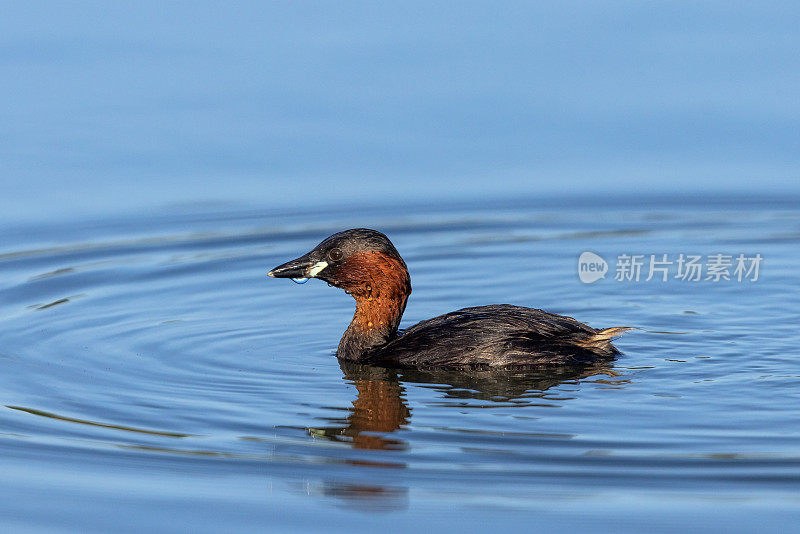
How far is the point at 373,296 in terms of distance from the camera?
10703 mm

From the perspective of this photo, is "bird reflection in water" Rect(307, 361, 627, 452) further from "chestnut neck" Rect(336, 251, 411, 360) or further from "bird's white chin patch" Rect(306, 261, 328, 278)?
"bird's white chin patch" Rect(306, 261, 328, 278)

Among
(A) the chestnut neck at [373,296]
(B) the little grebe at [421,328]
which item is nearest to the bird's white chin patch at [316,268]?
(B) the little grebe at [421,328]

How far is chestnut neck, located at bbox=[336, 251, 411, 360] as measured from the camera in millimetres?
10609

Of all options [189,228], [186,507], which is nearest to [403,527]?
[186,507]

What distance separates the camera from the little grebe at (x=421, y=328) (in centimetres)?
1002

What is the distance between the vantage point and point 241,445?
8.40m

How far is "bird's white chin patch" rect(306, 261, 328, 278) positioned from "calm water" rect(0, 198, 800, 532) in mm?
579

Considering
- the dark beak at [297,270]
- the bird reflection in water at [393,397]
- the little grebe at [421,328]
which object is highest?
the dark beak at [297,270]

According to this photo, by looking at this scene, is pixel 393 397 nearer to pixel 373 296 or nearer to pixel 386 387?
pixel 386 387

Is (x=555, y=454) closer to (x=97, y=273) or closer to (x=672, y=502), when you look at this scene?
(x=672, y=502)

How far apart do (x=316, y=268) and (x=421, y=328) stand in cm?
93

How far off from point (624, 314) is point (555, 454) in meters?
3.69

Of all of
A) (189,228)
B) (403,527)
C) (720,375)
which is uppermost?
(189,228)

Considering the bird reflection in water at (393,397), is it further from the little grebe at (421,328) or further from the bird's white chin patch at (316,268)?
the bird's white chin patch at (316,268)
